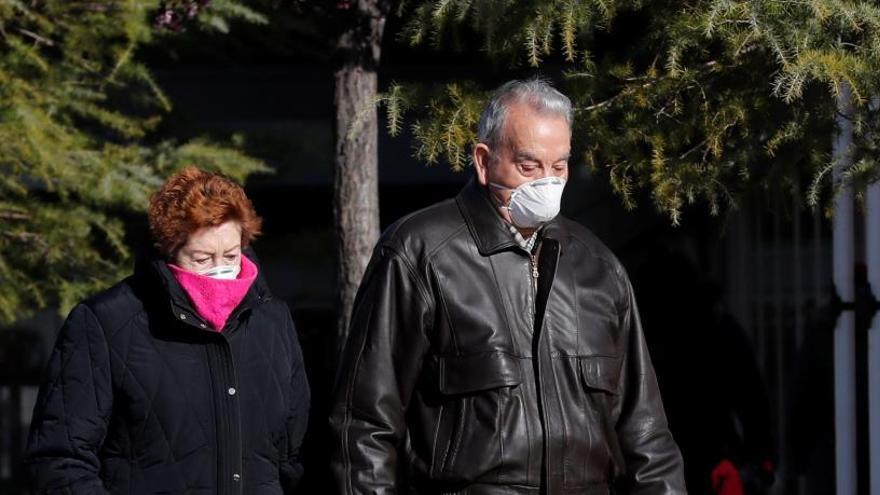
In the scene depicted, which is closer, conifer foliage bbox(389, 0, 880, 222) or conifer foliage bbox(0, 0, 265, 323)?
conifer foliage bbox(389, 0, 880, 222)

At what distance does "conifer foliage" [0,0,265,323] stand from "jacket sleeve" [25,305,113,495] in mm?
1757

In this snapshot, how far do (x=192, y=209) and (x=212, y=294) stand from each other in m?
0.20

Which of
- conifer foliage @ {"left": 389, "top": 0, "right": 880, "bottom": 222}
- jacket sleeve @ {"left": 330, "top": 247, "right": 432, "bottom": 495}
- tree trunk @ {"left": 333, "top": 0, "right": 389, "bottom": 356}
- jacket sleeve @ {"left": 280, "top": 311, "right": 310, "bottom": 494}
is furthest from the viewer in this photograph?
tree trunk @ {"left": 333, "top": 0, "right": 389, "bottom": 356}

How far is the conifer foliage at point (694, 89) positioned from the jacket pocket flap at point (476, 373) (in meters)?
1.16

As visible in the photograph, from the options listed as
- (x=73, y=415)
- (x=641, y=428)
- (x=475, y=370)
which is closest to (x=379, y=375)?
(x=475, y=370)

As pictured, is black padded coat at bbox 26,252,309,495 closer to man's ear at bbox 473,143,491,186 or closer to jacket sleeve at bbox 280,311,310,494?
jacket sleeve at bbox 280,311,310,494

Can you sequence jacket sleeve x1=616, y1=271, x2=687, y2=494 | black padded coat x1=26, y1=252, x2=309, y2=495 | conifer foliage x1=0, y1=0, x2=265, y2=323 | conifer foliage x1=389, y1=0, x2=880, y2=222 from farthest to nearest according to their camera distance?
conifer foliage x1=0, y1=0, x2=265, y2=323
conifer foliage x1=389, y1=0, x2=880, y2=222
black padded coat x1=26, y1=252, x2=309, y2=495
jacket sleeve x1=616, y1=271, x2=687, y2=494

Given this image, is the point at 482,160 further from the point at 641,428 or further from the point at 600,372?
the point at 641,428

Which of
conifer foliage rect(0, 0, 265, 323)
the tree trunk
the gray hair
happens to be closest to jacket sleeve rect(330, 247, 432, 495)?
the gray hair

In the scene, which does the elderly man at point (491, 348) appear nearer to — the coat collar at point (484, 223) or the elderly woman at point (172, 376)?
the coat collar at point (484, 223)

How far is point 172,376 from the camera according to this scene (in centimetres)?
340

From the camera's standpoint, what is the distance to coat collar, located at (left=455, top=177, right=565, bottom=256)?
310 cm

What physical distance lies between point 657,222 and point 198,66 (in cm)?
252

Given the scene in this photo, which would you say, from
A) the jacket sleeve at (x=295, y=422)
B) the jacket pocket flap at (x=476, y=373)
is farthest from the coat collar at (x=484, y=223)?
the jacket sleeve at (x=295, y=422)
